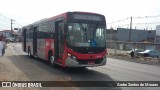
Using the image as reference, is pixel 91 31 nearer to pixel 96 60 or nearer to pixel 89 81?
pixel 96 60

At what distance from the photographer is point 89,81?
13.2 meters

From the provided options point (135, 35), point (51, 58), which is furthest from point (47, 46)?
point (135, 35)

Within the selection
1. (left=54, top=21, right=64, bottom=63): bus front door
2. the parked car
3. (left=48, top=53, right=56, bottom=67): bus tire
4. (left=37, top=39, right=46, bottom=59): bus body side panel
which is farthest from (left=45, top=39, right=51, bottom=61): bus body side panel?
the parked car

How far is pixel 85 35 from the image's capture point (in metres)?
15.6

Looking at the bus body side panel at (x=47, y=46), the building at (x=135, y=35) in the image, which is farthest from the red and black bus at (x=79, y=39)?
the building at (x=135, y=35)

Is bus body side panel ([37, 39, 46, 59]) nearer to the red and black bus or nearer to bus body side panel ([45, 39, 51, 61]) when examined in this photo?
bus body side panel ([45, 39, 51, 61])

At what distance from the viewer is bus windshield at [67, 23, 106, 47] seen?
15.4 meters

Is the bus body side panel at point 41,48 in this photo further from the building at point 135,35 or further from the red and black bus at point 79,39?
the building at point 135,35

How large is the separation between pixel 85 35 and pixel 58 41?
2.12m

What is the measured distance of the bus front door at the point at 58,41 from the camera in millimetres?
16438

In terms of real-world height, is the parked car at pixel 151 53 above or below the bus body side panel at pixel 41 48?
below

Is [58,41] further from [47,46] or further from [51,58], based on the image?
[47,46]

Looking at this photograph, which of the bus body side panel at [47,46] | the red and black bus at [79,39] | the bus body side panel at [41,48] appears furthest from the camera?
the bus body side panel at [41,48]

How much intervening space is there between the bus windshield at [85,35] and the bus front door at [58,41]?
100 centimetres
